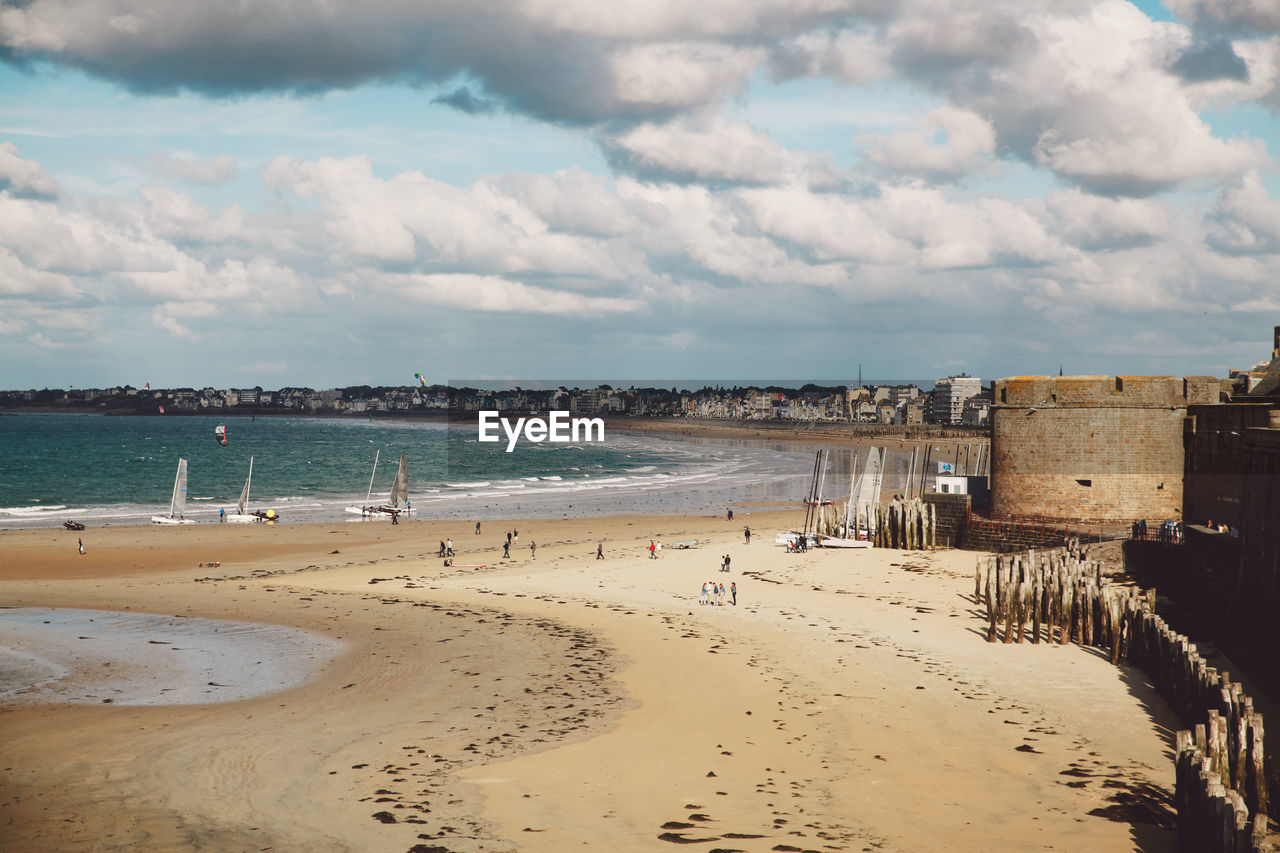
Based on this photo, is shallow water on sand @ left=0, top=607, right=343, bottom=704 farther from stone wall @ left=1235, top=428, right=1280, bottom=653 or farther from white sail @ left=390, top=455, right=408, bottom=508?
white sail @ left=390, top=455, right=408, bottom=508

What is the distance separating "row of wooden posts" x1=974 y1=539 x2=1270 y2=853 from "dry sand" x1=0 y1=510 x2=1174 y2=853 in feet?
2.30

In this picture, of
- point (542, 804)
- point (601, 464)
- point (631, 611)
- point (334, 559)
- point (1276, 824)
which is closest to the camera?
point (1276, 824)

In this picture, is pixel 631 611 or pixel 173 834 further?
pixel 631 611

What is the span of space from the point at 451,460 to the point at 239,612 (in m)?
90.9

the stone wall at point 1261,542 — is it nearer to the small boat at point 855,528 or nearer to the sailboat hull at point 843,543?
the sailboat hull at point 843,543

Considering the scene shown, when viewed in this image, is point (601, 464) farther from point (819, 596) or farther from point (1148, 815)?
point (1148, 815)

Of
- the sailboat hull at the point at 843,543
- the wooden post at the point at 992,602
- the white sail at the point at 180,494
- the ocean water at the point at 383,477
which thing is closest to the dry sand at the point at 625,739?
the wooden post at the point at 992,602

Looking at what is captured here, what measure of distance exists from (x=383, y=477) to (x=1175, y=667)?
267 feet

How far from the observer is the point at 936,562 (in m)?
36.1

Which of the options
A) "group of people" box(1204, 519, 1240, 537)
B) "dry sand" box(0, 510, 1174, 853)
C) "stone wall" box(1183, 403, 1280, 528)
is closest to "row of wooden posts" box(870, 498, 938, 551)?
"dry sand" box(0, 510, 1174, 853)

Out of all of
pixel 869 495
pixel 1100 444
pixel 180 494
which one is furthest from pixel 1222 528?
pixel 180 494

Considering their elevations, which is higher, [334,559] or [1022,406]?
[1022,406]

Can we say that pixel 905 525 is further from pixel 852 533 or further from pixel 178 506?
pixel 178 506

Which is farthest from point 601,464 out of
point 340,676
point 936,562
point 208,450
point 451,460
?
point 340,676
